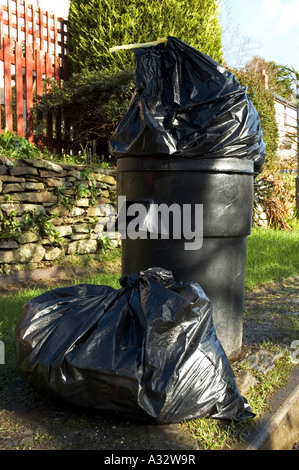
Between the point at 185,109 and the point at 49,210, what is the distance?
3.58 metres

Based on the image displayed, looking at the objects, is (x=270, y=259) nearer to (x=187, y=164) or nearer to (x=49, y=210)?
(x=49, y=210)

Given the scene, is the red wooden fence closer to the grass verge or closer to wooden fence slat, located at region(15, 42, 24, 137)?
wooden fence slat, located at region(15, 42, 24, 137)

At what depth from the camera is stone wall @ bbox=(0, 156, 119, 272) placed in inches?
210

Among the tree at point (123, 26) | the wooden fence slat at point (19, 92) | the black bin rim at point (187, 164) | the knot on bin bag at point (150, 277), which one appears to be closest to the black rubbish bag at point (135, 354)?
the knot on bin bag at point (150, 277)

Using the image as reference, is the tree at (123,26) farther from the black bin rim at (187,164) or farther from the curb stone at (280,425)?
the curb stone at (280,425)

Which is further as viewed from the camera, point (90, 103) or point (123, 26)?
point (123, 26)

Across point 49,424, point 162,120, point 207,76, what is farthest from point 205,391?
point 207,76

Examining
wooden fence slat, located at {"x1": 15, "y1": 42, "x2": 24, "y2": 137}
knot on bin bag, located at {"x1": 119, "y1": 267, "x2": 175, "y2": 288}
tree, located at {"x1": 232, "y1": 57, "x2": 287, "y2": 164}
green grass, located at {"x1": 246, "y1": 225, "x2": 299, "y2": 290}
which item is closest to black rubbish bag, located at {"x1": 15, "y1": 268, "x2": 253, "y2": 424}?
knot on bin bag, located at {"x1": 119, "y1": 267, "x2": 175, "y2": 288}

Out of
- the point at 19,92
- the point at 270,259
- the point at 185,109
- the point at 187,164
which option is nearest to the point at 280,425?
the point at 187,164

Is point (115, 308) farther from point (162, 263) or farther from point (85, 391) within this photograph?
point (162, 263)

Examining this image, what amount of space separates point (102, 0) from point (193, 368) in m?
7.01

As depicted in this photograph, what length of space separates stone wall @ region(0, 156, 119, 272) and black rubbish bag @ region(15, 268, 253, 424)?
130 inches

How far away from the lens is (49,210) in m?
5.82

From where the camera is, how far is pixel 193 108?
2.56m
